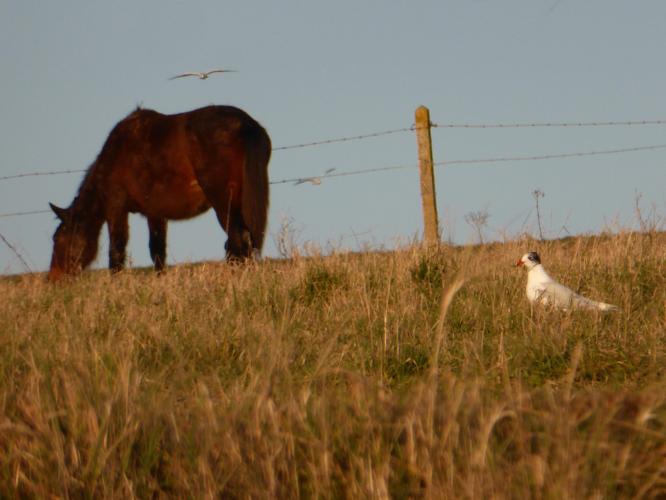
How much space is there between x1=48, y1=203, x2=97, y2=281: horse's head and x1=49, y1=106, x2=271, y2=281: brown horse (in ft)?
0.04

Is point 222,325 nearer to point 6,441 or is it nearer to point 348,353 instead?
point 348,353

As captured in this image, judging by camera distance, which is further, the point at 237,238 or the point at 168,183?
the point at 168,183

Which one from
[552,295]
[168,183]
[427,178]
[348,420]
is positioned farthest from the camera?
[168,183]

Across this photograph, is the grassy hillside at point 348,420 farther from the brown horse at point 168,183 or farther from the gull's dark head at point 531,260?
the brown horse at point 168,183

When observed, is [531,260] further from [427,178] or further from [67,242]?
[67,242]

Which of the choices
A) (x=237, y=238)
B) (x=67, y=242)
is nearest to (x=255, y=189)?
(x=237, y=238)

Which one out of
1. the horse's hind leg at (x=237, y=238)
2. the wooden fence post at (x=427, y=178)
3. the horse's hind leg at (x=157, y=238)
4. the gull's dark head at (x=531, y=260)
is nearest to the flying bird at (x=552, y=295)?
the gull's dark head at (x=531, y=260)

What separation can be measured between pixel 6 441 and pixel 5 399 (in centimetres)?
32

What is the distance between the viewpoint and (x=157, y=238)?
1155 cm

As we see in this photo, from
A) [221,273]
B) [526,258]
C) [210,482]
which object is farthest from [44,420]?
[221,273]

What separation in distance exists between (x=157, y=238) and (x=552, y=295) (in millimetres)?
7070

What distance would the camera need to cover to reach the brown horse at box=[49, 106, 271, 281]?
10.3 meters

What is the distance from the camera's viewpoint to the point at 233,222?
34.3 feet

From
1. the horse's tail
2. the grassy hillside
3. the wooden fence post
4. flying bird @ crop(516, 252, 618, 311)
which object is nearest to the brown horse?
the horse's tail
